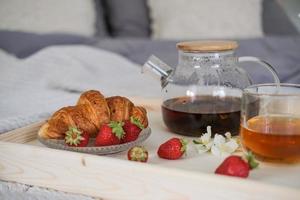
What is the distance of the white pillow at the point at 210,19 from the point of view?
1.97 m

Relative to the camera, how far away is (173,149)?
0.67 meters

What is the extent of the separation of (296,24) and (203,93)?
1.56 meters

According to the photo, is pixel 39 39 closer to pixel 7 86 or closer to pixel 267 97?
pixel 7 86

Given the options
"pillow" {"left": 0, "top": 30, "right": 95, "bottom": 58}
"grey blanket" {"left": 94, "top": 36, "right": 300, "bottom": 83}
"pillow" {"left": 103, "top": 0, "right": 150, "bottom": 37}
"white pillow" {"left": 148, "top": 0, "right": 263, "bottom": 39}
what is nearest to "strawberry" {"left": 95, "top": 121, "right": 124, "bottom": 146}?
"grey blanket" {"left": 94, "top": 36, "right": 300, "bottom": 83}

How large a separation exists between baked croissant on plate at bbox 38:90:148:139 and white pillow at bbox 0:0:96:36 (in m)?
1.31

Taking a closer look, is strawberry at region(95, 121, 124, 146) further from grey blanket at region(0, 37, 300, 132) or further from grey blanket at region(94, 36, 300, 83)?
grey blanket at region(94, 36, 300, 83)

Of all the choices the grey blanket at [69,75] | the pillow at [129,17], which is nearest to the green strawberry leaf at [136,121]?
the grey blanket at [69,75]

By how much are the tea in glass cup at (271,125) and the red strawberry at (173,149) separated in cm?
9

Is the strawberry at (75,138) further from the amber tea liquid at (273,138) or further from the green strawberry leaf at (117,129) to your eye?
the amber tea liquid at (273,138)

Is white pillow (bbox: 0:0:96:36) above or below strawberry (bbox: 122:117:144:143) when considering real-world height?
above

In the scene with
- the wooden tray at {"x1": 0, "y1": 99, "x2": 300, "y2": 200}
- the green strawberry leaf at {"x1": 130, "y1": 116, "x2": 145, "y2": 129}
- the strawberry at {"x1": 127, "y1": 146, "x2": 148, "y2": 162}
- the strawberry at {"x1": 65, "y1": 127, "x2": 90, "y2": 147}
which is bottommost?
the wooden tray at {"x1": 0, "y1": 99, "x2": 300, "y2": 200}

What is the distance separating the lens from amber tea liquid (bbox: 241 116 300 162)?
0.62 m

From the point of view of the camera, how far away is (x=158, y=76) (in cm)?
86

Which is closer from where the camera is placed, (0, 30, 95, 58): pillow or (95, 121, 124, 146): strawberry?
(95, 121, 124, 146): strawberry
